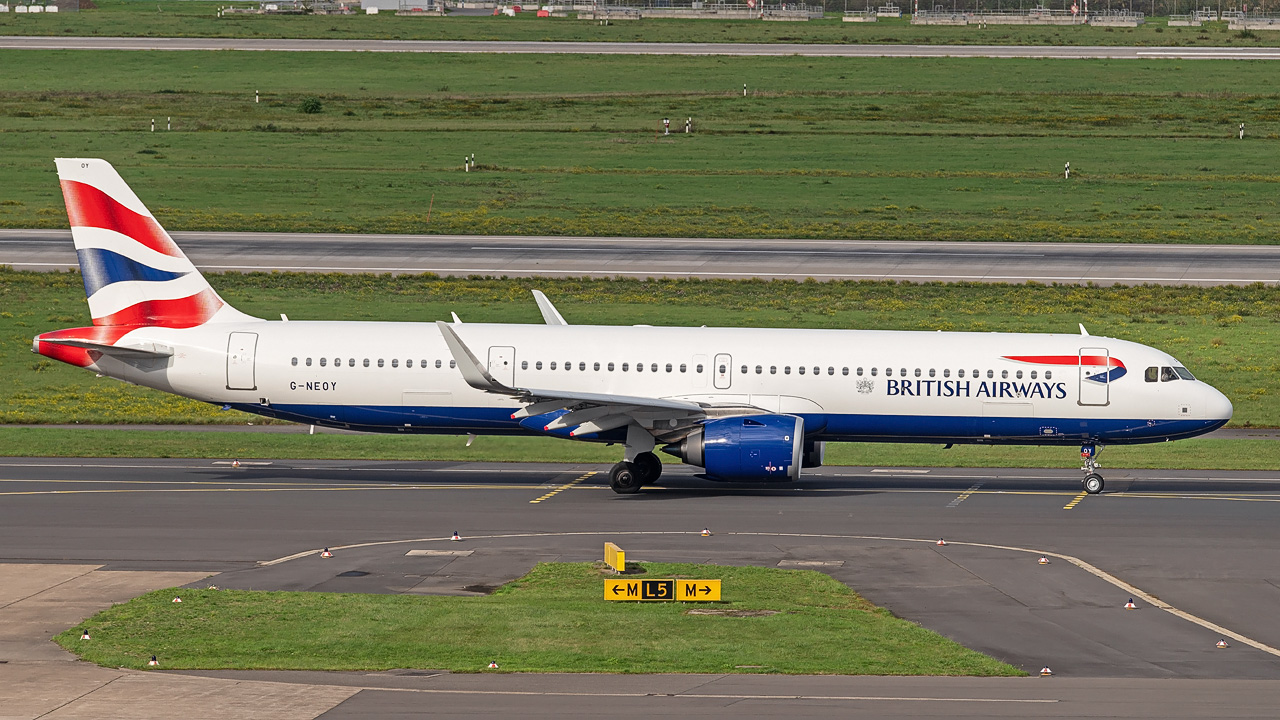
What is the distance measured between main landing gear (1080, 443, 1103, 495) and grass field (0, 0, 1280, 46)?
135m

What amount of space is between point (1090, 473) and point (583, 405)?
43.3ft

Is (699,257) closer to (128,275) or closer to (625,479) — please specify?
(625,479)

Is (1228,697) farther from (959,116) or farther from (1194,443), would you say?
(959,116)

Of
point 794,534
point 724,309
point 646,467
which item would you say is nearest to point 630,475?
point 646,467

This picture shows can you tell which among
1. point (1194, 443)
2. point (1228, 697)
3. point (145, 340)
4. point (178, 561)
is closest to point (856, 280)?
point (1194, 443)

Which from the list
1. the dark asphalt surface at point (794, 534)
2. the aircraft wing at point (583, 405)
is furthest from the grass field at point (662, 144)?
the aircraft wing at point (583, 405)

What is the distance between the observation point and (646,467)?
38.2 m

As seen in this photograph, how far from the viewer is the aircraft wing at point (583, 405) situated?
119ft

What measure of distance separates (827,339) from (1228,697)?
64.5 ft

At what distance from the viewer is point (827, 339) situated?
39156 millimetres

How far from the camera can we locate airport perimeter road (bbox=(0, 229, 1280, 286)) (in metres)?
68.4

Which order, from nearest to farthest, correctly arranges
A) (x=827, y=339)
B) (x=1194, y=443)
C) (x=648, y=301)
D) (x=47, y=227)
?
1. (x=827, y=339)
2. (x=1194, y=443)
3. (x=648, y=301)
4. (x=47, y=227)

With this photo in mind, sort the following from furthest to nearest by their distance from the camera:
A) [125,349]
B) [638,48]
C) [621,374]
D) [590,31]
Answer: [590,31], [638,48], [125,349], [621,374]

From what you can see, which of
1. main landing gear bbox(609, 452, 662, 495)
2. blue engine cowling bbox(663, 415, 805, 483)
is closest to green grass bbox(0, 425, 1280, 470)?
main landing gear bbox(609, 452, 662, 495)
